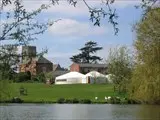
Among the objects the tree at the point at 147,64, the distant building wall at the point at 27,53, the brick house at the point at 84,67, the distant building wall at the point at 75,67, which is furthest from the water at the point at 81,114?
the distant building wall at the point at 75,67

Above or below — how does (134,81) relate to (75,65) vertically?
below

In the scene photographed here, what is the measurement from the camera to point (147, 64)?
43.2 metres

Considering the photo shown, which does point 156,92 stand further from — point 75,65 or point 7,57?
point 75,65

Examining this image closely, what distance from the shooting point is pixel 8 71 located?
6.25 meters

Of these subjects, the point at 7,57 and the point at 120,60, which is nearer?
the point at 7,57

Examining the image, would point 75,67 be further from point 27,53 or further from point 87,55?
point 27,53

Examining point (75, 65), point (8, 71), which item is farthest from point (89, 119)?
point (75, 65)

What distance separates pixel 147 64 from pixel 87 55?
105398mm

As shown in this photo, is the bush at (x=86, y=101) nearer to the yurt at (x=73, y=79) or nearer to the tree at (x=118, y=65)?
the tree at (x=118, y=65)

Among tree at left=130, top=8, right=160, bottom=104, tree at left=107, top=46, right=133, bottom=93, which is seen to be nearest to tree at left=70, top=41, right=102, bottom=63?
tree at left=107, top=46, right=133, bottom=93

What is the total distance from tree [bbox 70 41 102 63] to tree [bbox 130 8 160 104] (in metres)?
95.2

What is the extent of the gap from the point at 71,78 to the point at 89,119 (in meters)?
78.1

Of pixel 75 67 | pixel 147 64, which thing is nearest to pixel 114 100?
pixel 147 64

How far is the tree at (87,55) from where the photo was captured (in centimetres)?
14325
